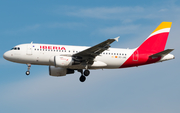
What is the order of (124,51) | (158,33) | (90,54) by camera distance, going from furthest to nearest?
(158,33)
(124,51)
(90,54)

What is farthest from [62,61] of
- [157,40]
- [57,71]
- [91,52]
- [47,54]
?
[157,40]

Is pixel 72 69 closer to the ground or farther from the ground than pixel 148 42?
closer to the ground

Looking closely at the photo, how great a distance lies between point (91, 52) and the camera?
132 feet

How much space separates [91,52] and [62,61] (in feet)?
11.5

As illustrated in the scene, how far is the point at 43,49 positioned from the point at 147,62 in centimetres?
1298

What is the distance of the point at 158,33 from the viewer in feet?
152

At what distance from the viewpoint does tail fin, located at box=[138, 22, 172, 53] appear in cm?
4466

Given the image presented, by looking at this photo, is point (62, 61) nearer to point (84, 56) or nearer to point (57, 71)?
point (84, 56)

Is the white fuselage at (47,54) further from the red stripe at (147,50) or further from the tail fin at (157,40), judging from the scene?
the tail fin at (157,40)

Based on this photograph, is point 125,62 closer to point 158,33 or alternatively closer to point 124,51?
point 124,51

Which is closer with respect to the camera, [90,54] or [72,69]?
[90,54]

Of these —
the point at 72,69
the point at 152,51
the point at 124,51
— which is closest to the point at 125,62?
the point at 124,51

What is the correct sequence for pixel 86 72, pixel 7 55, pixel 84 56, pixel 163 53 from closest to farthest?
pixel 84 56
pixel 7 55
pixel 86 72
pixel 163 53

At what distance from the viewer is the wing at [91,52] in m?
38.6
